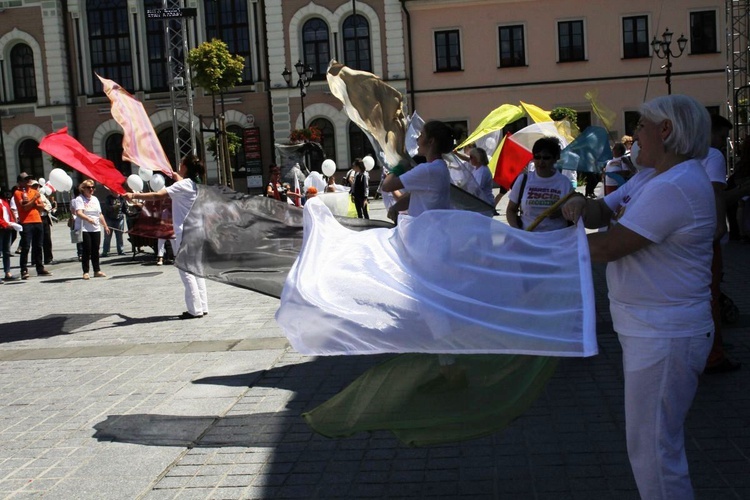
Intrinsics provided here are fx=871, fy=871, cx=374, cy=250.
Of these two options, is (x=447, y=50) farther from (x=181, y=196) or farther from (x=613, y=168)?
(x=181, y=196)

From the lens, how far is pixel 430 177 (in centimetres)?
662

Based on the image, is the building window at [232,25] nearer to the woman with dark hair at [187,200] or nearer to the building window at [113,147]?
the building window at [113,147]

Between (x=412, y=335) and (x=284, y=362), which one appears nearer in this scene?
(x=412, y=335)

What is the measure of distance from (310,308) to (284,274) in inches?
140

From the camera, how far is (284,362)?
782 centimetres

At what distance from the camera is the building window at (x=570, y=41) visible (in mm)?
41500

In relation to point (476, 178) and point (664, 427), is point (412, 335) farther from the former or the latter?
point (476, 178)

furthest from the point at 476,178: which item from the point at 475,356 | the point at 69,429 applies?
the point at 475,356

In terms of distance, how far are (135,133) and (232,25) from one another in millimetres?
34816

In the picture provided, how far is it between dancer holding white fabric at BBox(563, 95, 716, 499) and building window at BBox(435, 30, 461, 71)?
3948cm

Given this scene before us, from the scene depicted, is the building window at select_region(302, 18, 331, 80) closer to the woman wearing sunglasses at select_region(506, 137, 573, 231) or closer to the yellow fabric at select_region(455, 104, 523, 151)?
the yellow fabric at select_region(455, 104, 523, 151)

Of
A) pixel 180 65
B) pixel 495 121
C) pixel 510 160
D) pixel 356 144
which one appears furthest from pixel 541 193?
pixel 356 144

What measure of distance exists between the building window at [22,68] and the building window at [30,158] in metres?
2.26

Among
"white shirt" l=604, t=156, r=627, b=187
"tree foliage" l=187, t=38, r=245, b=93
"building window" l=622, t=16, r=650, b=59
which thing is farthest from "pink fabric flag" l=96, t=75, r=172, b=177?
"building window" l=622, t=16, r=650, b=59
